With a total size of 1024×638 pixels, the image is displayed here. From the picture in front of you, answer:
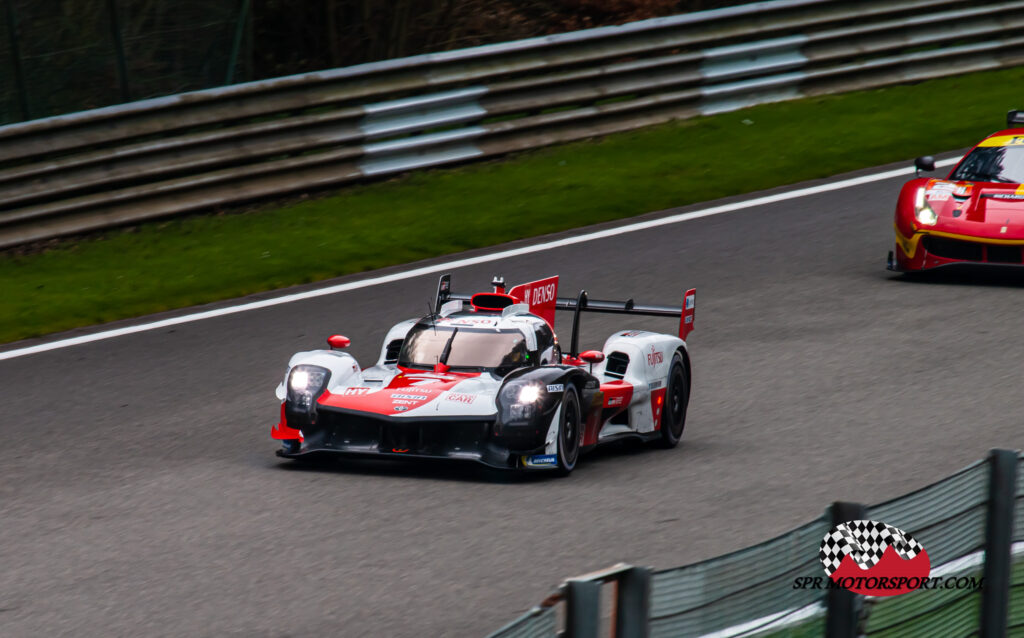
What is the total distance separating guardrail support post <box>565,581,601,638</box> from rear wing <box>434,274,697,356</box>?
6182 mm

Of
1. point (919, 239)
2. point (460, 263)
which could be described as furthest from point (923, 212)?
point (460, 263)

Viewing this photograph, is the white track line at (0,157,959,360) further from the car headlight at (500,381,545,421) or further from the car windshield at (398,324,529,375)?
the car headlight at (500,381,545,421)

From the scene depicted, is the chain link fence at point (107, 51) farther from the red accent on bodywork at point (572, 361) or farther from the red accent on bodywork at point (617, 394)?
the red accent on bodywork at point (617, 394)

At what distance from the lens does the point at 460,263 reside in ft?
45.9

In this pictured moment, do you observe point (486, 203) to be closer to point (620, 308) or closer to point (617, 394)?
point (620, 308)

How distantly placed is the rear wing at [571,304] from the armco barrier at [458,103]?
5299 mm

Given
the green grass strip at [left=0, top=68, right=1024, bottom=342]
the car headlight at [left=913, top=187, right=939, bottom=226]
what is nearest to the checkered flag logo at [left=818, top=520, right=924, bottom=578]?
the green grass strip at [left=0, top=68, right=1024, bottom=342]

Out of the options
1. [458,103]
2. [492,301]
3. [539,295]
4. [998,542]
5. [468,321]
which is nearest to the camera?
[998,542]

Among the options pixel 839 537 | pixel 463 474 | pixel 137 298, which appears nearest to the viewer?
pixel 839 537

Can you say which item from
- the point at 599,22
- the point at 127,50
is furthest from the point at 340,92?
the point at 599,22

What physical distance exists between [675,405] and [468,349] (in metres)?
1.49

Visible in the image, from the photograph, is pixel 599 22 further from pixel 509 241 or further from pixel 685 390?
pixel 685 390

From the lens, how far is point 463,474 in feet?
29.3

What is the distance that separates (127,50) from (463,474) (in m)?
8.29
